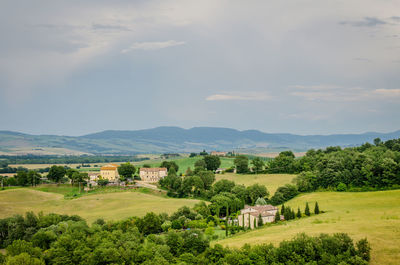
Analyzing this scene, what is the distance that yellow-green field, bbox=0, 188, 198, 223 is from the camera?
268 ft

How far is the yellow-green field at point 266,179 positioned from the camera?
105 m

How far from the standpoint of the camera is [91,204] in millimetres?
90688

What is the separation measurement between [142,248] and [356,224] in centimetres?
2941

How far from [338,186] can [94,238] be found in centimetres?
5691

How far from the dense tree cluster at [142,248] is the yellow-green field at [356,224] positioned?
10.1 ft

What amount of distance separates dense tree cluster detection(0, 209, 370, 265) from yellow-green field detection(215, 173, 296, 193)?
149 feet

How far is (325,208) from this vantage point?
237 ft

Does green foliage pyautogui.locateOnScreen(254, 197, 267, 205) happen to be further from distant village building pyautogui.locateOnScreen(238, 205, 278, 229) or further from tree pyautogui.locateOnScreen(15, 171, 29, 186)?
tree pyautogui.locateOnScreen(15, 171, 29, 186)

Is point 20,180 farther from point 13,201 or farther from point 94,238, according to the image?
point 94,238

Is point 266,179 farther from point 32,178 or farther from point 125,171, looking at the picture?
point 32,178

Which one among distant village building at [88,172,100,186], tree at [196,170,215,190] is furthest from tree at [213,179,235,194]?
distant village building at [88,172,100,186]

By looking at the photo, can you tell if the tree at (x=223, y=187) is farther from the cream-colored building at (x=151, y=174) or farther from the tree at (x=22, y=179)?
the tree at (x=22, y=179)

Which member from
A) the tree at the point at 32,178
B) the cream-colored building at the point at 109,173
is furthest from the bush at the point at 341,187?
the tree at the point at 32,178

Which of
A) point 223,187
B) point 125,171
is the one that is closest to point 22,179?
point 125,171
